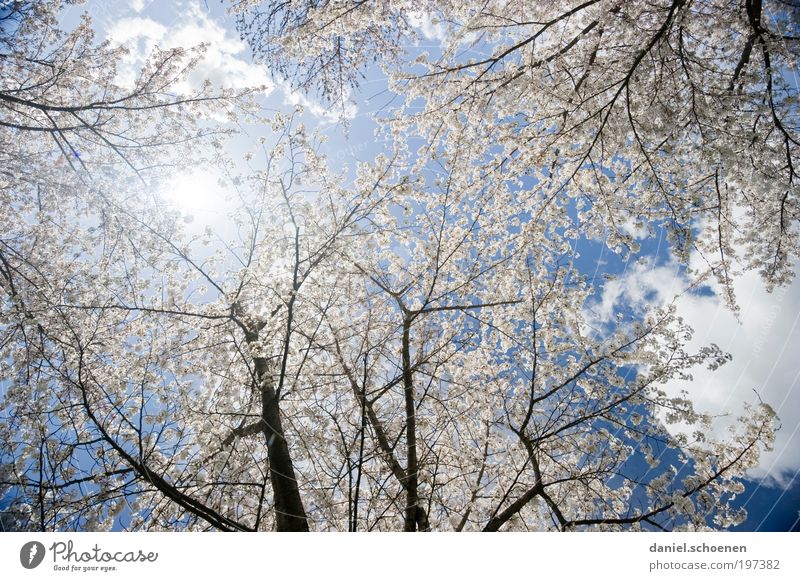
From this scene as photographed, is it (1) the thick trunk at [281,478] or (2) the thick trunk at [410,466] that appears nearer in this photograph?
(1) the thick trunk at [281,478]

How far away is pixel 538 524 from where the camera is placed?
4.36m

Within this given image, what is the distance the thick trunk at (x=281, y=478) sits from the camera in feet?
9.52

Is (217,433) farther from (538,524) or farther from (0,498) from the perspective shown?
(538,524)

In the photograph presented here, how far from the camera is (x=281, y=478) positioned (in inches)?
118

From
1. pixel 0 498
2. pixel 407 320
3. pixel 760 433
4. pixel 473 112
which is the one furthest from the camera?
pixel 473 112

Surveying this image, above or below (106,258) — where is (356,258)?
below

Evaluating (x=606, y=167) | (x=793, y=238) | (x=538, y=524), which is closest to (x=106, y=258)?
(x=538, y=524)

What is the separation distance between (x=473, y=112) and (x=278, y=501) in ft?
14.3

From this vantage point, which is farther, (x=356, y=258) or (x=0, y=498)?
(x=356, y=258)

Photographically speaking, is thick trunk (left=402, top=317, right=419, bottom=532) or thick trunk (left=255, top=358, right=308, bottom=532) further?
thick trunk (left=402, top=317, right=419, bottom=532)

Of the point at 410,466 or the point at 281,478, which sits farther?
the point at 410,466

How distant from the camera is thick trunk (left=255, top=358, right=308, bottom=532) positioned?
2900 mm

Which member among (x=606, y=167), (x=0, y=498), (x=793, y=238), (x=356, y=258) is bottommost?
(x=0, y=498)
